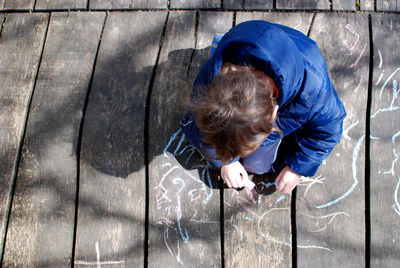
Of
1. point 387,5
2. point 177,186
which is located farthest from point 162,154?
point 387,5

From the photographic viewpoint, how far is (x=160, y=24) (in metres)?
1.61

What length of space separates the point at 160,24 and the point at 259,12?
1.53 ft

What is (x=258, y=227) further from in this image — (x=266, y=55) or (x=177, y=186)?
(x=266, y=55)

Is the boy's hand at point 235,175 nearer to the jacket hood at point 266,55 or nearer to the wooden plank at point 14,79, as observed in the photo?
the jacket hood at point 266,55

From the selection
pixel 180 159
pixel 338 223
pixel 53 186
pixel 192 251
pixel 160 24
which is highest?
pixel 160 24

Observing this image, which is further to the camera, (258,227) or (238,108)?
(258,227)

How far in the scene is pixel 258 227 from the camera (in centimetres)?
137

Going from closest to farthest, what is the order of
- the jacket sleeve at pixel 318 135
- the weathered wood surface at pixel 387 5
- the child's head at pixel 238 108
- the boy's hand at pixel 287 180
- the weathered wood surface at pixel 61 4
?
the child's head at pixel 238 108 → the jacket sleeve at pixel 318 135 → the boy's hand at pixel 287 180 → the weathered wood surface at pixel 387 5 → the weathered wood surface at pixel 61 4

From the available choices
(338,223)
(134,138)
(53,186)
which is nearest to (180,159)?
(134,138)

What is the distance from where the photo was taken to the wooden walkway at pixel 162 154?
4.48 feet

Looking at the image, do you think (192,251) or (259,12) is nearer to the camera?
(192,251)

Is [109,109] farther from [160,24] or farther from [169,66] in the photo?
[160,24]

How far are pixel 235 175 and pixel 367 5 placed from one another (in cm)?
100

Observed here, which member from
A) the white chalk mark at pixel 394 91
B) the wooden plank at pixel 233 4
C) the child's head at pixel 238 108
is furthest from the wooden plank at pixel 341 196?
the child's head at pixel 238 108
